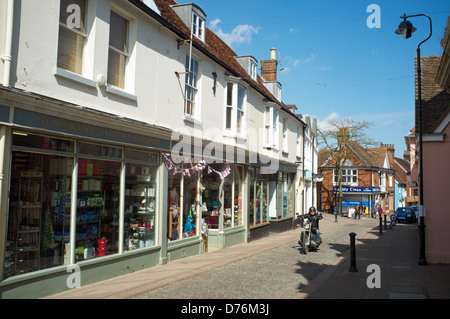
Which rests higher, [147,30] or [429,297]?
[147,30]

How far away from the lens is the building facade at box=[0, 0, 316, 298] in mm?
6621

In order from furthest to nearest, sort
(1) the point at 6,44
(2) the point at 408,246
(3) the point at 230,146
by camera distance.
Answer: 1. (2) the point at 408,246
2. (3) the point at 230,146
3. (1) the point at 6,44

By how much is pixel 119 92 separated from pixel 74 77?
1.39m

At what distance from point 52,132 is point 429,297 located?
25.2ft

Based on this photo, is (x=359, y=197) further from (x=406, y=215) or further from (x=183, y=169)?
(x=183, y=169)

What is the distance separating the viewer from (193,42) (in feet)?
38.3

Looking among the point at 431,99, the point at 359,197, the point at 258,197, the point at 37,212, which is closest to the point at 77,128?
the point at 37,212

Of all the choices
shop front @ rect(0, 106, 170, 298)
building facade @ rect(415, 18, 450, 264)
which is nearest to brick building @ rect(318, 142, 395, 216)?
building facade @ rect(415, 18, 450, 264)

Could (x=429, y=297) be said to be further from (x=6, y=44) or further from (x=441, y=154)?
(x=6, y=44)

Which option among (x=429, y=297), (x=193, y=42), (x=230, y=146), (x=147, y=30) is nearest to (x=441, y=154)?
(x=429, y=297)

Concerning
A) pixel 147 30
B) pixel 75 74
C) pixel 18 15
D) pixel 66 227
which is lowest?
pixel 66 227

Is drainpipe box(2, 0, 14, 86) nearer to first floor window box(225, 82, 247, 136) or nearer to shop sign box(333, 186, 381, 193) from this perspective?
first floor window box(225, 82, 247, 136)

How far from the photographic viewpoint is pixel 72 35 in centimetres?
782

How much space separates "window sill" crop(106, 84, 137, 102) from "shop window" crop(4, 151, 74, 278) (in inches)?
72.1
